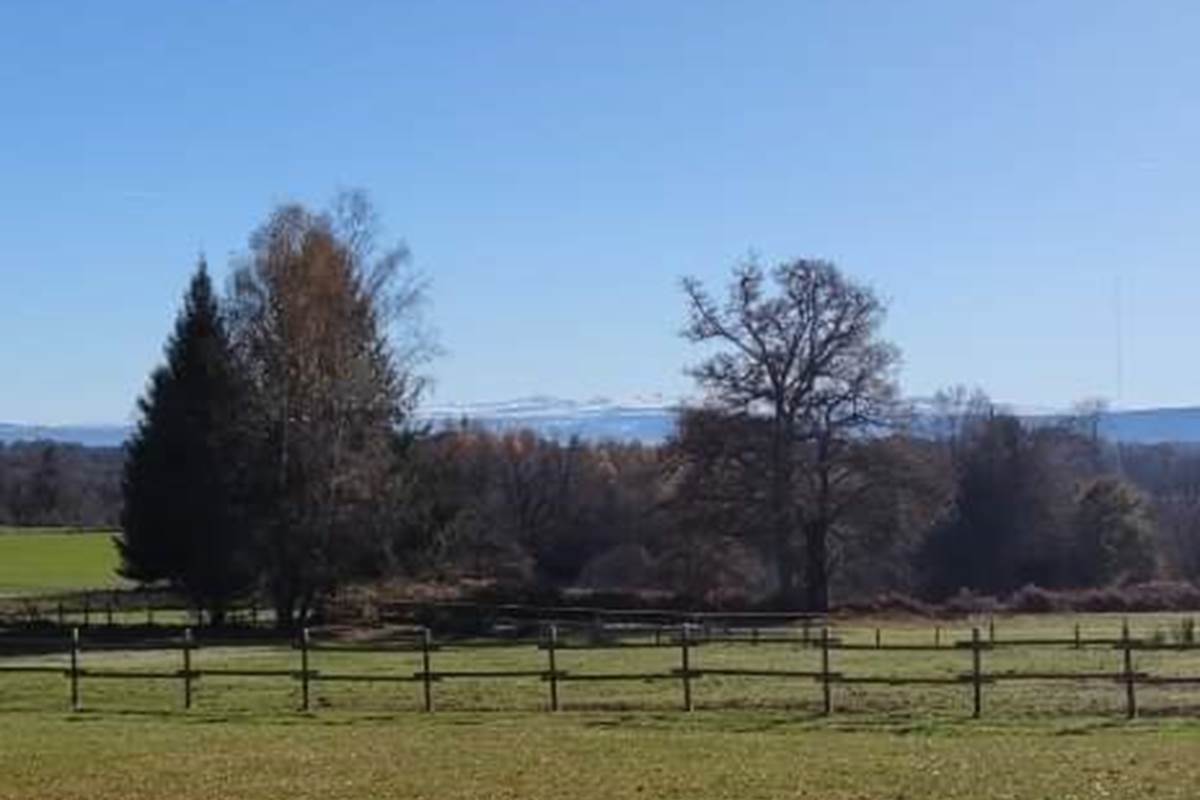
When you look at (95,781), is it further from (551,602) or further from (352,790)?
(551,602)

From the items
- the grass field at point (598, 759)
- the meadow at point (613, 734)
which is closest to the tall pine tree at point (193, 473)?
the meadow at point (613, 734)

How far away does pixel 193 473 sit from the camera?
71000 mm

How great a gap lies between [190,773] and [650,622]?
5143 cm

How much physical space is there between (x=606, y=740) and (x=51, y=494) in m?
144

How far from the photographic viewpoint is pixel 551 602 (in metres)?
75.8

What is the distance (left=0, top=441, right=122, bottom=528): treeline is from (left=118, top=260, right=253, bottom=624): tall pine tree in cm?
8338

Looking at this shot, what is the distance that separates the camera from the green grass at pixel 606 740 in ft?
59.9

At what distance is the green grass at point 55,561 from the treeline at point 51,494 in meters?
14.5

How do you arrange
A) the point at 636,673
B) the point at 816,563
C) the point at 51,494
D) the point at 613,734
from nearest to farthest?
the point at 613,734 < the point at 636,673 < the point at 816,563 < the point at 51,494

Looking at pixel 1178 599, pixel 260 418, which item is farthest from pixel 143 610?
pixel 1178 599

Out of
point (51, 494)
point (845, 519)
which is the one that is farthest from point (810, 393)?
point (51, 494)

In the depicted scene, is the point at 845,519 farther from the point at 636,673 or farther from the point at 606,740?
the point at 606,740

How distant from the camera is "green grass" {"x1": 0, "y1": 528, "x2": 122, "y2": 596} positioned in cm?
9969

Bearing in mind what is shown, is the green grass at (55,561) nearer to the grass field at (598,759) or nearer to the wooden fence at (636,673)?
the wooden fence at (636,673)
